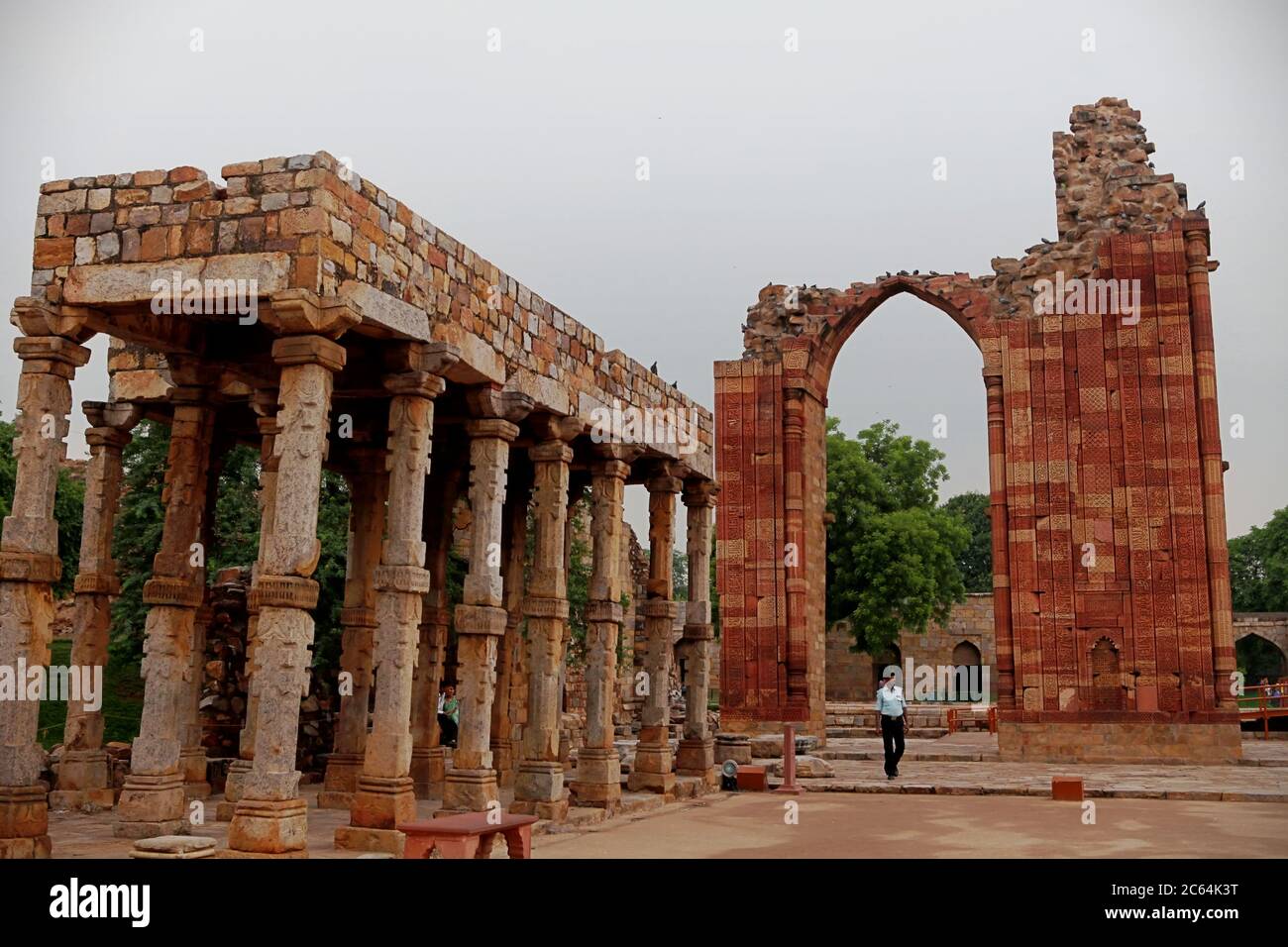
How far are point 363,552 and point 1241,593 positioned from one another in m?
52.1

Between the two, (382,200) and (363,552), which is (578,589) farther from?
(382,200)

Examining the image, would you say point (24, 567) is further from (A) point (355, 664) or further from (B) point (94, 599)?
(A) point (355, 664)

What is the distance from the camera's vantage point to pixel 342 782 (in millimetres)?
12328

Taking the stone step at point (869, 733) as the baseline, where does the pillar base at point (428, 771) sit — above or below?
above

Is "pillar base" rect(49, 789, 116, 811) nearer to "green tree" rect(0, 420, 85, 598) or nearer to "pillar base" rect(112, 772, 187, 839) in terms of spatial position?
"pillar base" rect(112, 772, 187, 839)

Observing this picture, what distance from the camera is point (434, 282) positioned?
403 inches

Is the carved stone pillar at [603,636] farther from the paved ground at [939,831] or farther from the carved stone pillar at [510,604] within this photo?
the carved stone pillar at [510,604]

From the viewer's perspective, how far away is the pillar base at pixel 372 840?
29.6ft

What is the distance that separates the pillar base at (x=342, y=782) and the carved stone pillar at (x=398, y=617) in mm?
2865

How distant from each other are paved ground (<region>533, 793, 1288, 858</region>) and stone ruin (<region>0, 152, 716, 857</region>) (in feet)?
3.83

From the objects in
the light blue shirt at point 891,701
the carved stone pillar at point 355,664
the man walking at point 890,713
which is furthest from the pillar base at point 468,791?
the light blue shirt at point 891,701

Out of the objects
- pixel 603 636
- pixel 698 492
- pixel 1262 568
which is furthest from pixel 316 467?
pixel 1262 568

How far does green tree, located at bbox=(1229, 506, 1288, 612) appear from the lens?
50.7 meters
